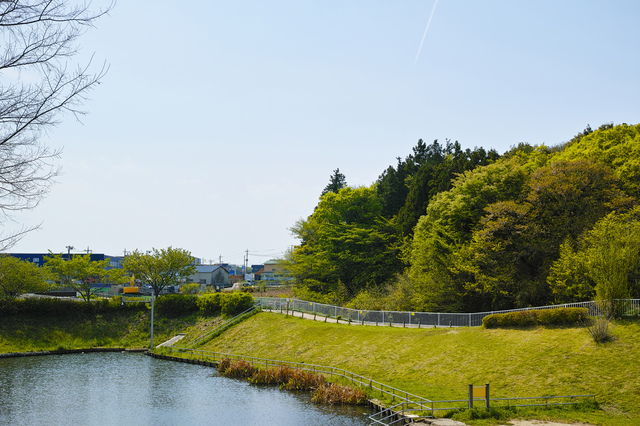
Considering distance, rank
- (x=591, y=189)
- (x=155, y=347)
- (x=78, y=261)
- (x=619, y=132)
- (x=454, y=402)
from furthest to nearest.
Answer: (x=78, y=261) → (x=155, y=347) → (x=619, y=132) → (x=591, y=189) → (x=454, y=402)

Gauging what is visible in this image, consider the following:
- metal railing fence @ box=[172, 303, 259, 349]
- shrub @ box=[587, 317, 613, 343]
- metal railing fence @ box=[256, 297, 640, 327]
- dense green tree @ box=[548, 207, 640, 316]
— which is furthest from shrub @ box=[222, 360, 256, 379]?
shrub @ box=[587, 317, 613, 343]

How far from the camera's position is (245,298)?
58.1 m

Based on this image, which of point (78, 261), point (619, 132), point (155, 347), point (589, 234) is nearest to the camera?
point (589, 234)

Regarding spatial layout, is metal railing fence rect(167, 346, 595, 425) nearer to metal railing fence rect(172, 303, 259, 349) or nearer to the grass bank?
metal railing fence rect(172, 303, 259, 349)

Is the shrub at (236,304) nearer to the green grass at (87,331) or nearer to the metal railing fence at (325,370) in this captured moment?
the green grass at (87,331)

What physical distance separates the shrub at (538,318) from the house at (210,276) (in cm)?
8961

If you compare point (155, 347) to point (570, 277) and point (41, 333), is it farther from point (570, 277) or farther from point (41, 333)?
point (570, 277)

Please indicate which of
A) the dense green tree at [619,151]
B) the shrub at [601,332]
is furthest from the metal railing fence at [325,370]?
the dense green tree at [619,151]

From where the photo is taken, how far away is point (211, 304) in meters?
60.2

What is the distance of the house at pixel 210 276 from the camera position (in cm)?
11832

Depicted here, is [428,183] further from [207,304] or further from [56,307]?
[56,307]

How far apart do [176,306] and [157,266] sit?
7244 mm

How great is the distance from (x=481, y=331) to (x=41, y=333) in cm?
4753

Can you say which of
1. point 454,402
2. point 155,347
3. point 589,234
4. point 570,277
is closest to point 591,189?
point 589,234
